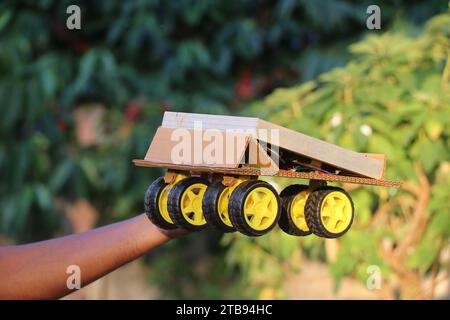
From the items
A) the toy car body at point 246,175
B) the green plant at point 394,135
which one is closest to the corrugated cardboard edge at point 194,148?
the toy car body at point 246,175

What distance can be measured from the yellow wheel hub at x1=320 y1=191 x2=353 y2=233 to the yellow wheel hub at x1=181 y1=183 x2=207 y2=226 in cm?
30

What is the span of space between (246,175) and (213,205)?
11 cm

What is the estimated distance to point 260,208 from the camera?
6.22 ft

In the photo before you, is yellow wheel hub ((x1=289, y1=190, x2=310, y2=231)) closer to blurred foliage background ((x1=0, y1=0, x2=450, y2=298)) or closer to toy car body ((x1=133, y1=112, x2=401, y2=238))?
toy car body ((x1=133, y1=112, x2=401, y2=238))

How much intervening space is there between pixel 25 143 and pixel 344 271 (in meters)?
3.28

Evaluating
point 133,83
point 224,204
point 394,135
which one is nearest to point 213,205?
point 224,204

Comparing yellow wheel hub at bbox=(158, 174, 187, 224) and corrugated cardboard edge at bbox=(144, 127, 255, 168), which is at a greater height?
corrugated cardboard edge at bbox=(144, 127, 255, 168)

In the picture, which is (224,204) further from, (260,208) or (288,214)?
(288,214)

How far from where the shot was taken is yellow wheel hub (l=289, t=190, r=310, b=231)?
2016 mm

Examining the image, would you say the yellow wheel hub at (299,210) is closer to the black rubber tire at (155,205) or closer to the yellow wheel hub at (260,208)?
the yellow wheel hub at (260,208)

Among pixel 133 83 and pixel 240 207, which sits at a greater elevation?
pixel 133 83

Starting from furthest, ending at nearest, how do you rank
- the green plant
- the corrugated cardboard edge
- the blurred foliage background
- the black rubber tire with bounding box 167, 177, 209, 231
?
the blurred foliage background
the green plant
the black rubber tire with bounding box 167, 177, 209, 231
the corrugated cardboard edge

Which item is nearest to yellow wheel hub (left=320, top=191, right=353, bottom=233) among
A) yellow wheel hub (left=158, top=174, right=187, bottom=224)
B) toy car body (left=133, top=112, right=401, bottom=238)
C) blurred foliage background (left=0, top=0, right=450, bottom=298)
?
toy car body (left=133, top=112, right=401, bottom=238)

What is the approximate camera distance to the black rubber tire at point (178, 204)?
1.93m
